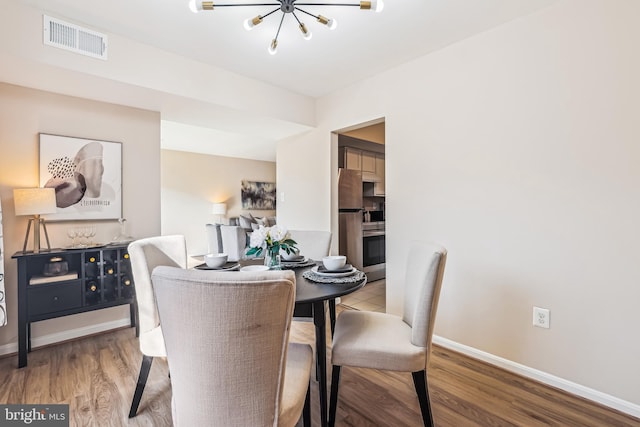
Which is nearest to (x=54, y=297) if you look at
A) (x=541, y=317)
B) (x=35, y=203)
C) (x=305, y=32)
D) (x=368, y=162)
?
(x=35, y=203)

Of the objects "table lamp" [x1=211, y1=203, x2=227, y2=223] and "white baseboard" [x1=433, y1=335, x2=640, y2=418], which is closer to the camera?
"white baseboard" [x1=433, y1=335, x2=640, y2=418]

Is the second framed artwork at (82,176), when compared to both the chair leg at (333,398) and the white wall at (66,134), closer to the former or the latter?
the white wall at (66,134)

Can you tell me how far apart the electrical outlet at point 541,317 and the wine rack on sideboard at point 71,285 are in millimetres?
3167

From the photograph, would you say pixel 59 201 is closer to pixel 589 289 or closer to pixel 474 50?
pixel 474 50

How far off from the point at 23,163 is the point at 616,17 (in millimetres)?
4163

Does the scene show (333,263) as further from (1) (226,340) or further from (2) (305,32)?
(2) (305,32)

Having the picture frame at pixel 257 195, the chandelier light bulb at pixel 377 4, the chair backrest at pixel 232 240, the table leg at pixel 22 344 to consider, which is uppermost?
the chandelier light bulb at pixel 377 4

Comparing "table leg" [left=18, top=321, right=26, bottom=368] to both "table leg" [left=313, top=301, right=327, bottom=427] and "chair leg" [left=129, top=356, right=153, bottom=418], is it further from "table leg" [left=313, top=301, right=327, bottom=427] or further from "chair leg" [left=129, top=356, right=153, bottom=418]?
"table leg" [left=313, top=301, right=327, bottom=427]

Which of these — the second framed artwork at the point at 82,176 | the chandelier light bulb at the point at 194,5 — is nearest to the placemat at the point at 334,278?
the chandelier light bulb at the point at 194,5

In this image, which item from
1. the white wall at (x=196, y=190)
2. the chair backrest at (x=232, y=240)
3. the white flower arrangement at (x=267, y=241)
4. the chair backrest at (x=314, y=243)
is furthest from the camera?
the white wall at (x=196, y=190)

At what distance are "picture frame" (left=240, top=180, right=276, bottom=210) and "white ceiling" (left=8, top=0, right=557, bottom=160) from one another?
15.6 ft

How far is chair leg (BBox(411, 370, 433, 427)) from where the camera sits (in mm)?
1441

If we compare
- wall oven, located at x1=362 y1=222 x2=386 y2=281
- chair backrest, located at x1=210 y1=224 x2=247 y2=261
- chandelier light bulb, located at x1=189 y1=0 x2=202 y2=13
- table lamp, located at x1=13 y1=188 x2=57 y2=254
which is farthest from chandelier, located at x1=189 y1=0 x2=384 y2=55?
chair backrest, located at x1=210 y1=224 x2=247 y2=261

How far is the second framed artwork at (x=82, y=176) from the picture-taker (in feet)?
8.34
